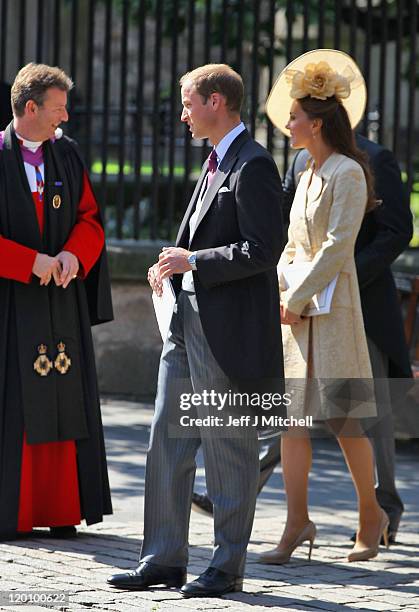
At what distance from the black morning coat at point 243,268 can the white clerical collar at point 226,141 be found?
63 millimetres

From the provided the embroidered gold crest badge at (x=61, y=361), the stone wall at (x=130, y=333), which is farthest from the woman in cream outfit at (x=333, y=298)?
the stone wall at (x=130, y=333)

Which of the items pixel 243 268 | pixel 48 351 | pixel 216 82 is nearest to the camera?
pixel 243 268

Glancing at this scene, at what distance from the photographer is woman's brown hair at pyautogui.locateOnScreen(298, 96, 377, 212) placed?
5.49 metres

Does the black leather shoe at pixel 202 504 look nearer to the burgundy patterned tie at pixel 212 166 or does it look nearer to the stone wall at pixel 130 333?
the burgundy patterned tie at pixel 212 166

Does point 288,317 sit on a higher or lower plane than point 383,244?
lower

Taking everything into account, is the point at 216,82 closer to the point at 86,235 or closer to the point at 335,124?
the point at 335,124

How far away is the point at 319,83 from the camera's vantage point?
17.9 ft

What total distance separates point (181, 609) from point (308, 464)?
1230 mm

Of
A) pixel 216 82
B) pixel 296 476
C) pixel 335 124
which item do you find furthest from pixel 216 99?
pixel 296 476

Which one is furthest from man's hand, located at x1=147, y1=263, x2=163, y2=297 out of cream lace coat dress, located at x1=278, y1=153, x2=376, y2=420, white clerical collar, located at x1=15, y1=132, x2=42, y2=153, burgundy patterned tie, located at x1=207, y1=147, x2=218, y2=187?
white clerical collar, located at x1=15, y1=132, x2=42, y2=153

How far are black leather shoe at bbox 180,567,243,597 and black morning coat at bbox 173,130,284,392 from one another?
0.65m

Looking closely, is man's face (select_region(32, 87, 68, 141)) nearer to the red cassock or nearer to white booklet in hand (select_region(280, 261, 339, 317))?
the red cassock

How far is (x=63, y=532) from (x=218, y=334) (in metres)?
1.54

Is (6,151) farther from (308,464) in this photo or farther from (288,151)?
(288,151)
